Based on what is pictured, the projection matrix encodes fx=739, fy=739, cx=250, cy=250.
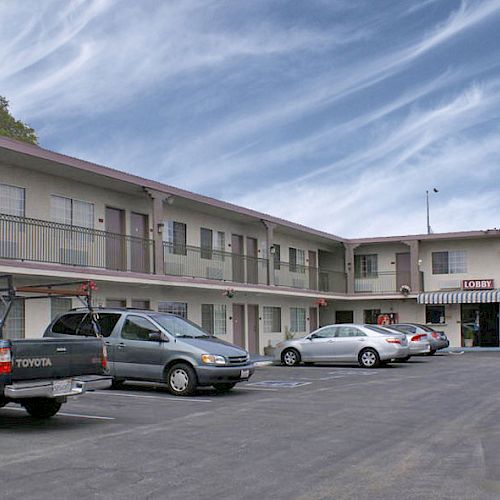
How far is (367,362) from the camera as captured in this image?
22.7 m

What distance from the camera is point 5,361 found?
9211 millimetres

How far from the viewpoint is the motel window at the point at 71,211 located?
821 inches

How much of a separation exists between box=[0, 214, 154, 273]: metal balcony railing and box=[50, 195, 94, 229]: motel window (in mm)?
523

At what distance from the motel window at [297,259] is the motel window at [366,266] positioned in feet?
16.7

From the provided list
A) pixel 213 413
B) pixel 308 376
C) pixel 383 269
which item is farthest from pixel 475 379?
pixel 383 269

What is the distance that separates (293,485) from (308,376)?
12821 mm

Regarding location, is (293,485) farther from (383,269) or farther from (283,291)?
A: (383,269)

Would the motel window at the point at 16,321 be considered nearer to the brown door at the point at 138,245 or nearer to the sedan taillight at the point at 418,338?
the brown door at the point at 138,245

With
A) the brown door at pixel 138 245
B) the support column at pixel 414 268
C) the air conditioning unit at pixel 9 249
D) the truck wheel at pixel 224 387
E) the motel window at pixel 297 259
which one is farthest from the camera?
the support column at pixel 414 268

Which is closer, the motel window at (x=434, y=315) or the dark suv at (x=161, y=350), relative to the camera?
the dark suv at (x=161, y=350)

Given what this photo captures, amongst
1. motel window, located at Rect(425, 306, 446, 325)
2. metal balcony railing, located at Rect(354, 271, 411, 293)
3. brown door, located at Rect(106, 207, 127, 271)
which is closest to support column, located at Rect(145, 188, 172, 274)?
brown door, located at Rect(106, 207, 127, 271)

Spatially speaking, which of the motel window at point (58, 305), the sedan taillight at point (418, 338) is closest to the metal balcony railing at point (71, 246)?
the motel window at point (58, 305)

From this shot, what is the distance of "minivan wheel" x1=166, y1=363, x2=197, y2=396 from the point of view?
14.2 metres

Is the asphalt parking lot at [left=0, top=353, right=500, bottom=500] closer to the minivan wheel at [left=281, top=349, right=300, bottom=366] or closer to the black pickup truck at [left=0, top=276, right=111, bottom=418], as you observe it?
the black pickup truck at [left=0, top=276, right=111, bottom=418]
